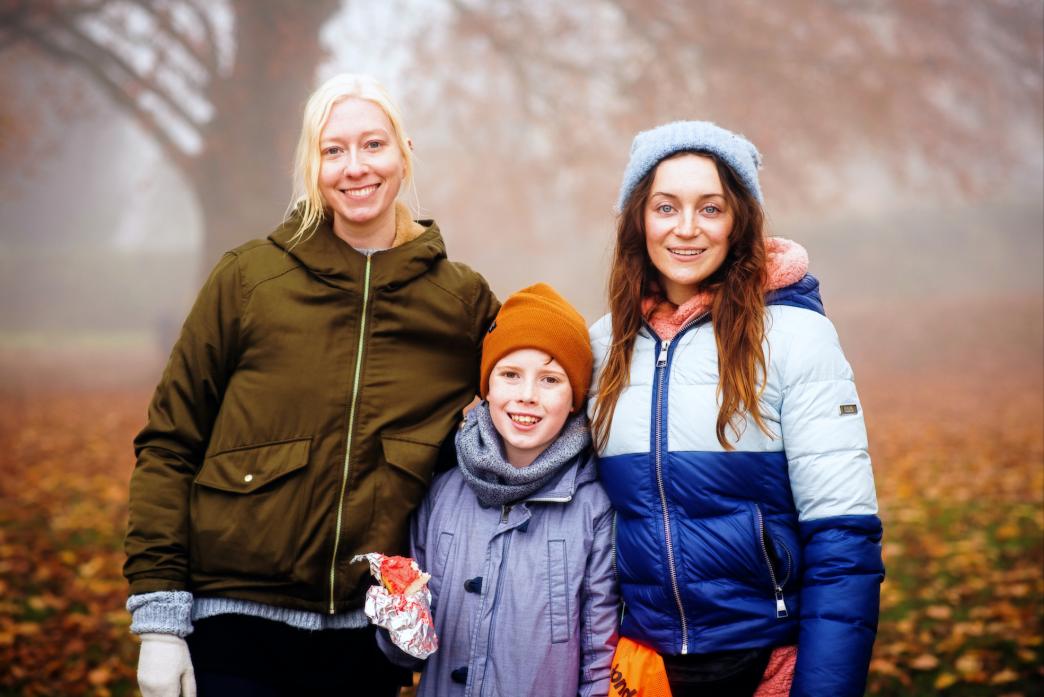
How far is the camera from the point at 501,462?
8.44 ft

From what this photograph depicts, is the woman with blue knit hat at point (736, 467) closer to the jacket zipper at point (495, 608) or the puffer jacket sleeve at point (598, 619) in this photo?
the puffer jacket sleeve at point (598, 619)

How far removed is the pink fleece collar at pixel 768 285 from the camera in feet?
8.26

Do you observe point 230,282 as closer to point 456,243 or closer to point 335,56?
point 335,56

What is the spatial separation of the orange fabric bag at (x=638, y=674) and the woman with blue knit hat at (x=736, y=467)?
0.02m

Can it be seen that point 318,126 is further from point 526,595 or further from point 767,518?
point 767,518

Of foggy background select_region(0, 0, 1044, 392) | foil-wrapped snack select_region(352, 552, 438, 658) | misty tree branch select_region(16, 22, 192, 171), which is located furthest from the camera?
foggy background select_region(0, 0, 1044, 392)

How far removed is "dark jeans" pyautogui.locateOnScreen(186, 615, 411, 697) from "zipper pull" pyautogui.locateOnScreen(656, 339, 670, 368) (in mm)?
1186

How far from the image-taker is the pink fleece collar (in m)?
2.52

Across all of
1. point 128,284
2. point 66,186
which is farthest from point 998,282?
point 66,186

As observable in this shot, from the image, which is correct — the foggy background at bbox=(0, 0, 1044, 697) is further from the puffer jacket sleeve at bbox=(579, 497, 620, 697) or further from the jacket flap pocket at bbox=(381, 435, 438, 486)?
the jacket flap pocket at bbox=(381, 435, 438, 486)

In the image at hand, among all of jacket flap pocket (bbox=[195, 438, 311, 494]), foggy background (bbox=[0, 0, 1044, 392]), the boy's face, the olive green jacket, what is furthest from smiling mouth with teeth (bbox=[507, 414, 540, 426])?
foggy background (bbox=[0, 0, 1044, 392])

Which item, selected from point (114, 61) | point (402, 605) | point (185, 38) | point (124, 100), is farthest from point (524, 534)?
point (114, 61)

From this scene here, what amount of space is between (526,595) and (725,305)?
1005 mm

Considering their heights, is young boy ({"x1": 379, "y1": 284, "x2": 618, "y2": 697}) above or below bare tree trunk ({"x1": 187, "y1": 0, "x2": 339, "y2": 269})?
below
